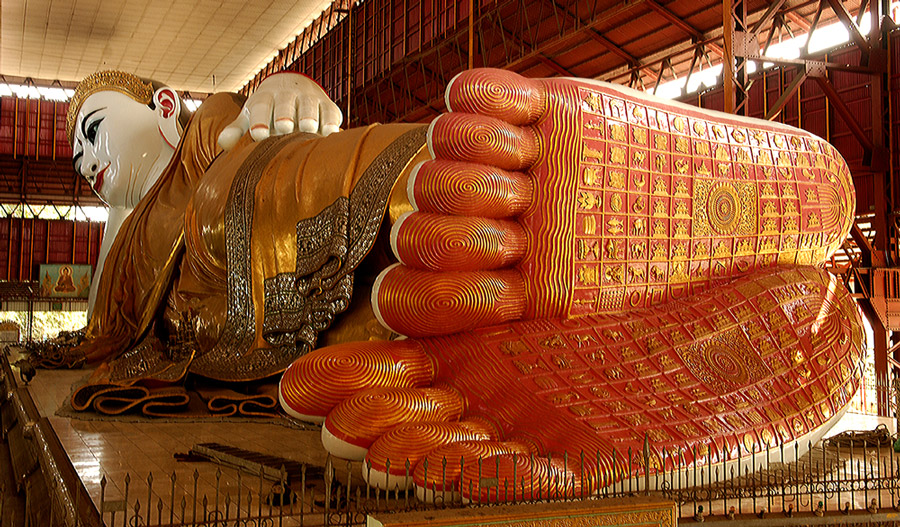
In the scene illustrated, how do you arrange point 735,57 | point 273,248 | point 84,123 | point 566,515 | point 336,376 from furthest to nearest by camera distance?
point 735,57
point 84,123
point 273,248
point 336,376
point 566,515

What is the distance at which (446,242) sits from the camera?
2842 millimetres

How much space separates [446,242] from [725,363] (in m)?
1.23

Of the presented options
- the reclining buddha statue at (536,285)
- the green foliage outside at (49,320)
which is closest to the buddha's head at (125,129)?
the reclining buddha statue at (536,285)

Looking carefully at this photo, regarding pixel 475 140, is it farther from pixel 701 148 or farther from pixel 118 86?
pixel 118 86

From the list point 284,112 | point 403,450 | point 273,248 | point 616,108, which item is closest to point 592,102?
point 616,108

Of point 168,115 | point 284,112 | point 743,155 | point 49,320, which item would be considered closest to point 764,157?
point 743,155

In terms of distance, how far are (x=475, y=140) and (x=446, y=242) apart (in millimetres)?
385

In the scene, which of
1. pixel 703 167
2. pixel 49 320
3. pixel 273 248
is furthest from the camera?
pixel 49 320

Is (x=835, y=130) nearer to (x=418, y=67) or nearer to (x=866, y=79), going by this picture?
(x=866, y=79)

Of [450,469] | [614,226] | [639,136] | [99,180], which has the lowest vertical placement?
[450,469]

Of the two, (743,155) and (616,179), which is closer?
(616,179)

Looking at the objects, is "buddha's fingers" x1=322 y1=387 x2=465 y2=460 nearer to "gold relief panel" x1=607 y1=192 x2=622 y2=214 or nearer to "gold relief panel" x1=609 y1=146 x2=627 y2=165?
"gold relief panel" x1=607 y1=192 x2=622 y2=214

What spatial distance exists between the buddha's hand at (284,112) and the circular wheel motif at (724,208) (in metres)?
2.47

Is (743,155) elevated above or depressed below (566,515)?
above
